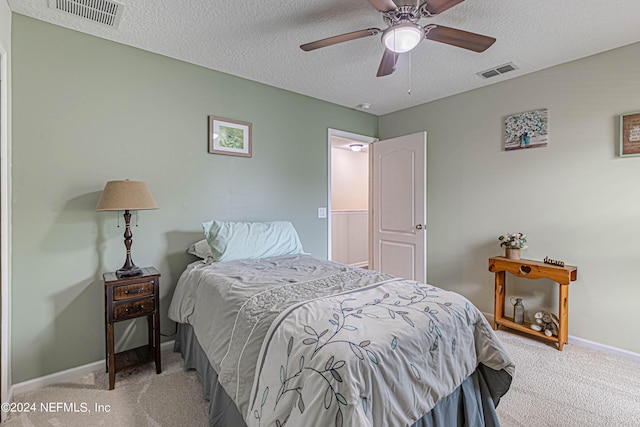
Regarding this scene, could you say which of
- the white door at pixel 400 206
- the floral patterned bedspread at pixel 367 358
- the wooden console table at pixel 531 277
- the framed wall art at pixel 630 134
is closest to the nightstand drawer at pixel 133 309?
the floral patterned bedspread at pixel 367 358

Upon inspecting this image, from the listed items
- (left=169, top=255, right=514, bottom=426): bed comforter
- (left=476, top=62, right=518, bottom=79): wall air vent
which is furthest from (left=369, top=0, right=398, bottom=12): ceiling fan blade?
(left=476, top=62, right=518, bottom=79): wall air vent

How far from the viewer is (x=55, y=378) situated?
82.5 inches

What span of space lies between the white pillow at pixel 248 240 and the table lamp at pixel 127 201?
522 millimetres

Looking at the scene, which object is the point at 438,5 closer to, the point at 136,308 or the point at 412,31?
the point at 412,31

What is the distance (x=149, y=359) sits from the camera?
2201 millimetres

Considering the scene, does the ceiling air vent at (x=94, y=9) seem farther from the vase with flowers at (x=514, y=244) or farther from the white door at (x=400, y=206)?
the vase with flowers at (x=514, y=244)

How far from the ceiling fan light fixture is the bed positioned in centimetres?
141

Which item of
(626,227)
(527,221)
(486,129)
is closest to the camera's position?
(626,227)

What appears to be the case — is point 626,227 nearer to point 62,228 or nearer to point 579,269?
point 579,269

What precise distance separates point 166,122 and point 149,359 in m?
1.88

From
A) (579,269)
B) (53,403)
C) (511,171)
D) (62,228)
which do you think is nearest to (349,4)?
(511,171)

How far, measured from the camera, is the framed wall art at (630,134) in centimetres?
234

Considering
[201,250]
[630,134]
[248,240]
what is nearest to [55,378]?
[201,250]

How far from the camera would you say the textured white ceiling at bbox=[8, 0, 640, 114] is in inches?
75.3
